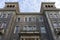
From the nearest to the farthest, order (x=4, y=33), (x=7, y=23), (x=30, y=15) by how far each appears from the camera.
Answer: (x=4, y=33)
(x=7, y=23)
(x=30, y=15)

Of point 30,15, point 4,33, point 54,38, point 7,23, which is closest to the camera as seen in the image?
point 54,38

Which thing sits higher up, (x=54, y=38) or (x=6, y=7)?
(x=6, y=7)

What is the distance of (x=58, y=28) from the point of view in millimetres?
40906

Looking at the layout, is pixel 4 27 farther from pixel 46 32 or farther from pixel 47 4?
pixel 47 4

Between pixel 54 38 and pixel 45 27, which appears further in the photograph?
pixel 45 27

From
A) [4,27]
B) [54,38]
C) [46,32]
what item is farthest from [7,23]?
[54,38]

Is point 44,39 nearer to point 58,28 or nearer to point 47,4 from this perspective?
point 58,28

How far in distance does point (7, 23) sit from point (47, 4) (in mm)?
18354

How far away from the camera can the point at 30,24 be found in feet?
153

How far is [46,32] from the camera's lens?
42969 mm

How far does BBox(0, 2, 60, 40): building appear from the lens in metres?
39.1

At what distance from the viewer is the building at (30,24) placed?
3912 centimetres

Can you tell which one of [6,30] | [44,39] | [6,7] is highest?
[6,7]

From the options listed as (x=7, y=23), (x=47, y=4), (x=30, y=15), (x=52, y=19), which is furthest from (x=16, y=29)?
(x=47, y=4)
